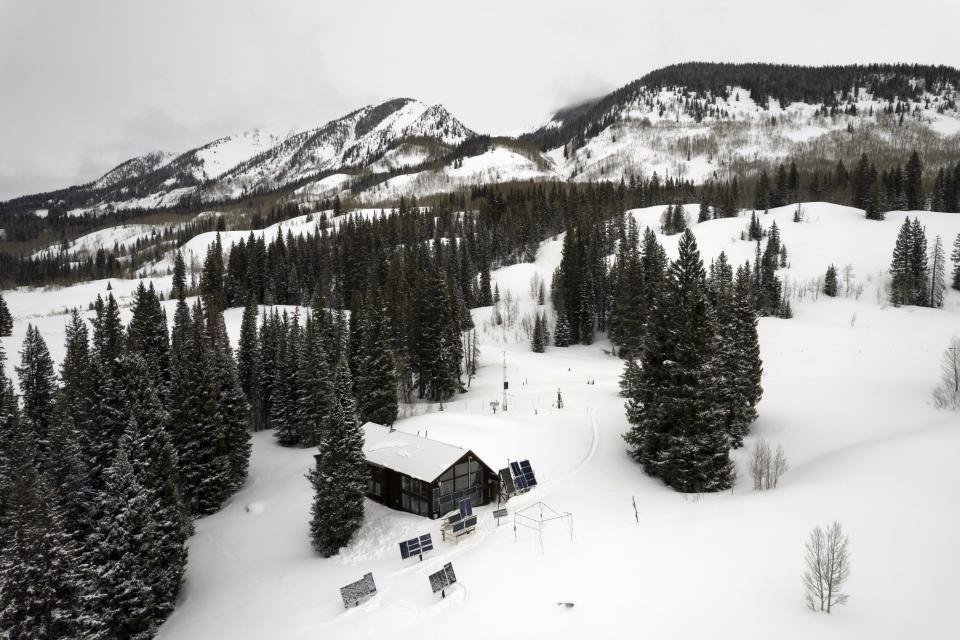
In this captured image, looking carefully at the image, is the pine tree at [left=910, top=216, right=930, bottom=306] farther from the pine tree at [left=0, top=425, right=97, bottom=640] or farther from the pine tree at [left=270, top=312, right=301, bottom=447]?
the pine tree at [left=0, top=425, right=97, bottom=640]

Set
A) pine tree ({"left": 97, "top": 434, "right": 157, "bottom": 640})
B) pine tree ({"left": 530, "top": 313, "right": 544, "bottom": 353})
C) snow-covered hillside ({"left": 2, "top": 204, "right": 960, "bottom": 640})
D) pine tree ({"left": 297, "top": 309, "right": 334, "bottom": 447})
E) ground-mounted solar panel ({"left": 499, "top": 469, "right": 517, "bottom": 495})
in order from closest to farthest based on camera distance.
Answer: snow-covered hillside ({"left": 2, "top": 204, "right": 960, "bottom": 640}), pine tree ({"left": 97, "top": 434, "right": 157, "bottom": 640}), ground-mounted solar panel ({"left": 499, "top": 469, "right": 517, "bottom": 495}), pine tree ({"left": 297, "top": 309, "right": 334, "bottom": 447}), pine tree ({"left": 530, "top": 313, "right": 544, "bottom": 353})

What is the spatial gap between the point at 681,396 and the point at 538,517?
11.7 meters

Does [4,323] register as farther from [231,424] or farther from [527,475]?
[527,475]

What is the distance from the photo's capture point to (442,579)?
19.4 m

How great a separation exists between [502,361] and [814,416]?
129ft

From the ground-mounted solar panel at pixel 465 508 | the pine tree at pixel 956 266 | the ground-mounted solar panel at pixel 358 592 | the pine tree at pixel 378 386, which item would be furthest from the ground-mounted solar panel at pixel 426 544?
the pine tree at pixel 956 266

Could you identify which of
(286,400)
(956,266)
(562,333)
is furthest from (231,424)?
(956,266)

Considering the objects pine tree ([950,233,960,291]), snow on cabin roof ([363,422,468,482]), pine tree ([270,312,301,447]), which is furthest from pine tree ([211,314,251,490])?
pine tree ([950,233,960,291])

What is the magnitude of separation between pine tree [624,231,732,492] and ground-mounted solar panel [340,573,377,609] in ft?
58.2

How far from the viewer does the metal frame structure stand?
24156 millimetres

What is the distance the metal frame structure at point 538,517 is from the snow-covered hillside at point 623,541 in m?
0.53

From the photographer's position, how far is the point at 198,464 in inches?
1459

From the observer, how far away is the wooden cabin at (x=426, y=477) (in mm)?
29484

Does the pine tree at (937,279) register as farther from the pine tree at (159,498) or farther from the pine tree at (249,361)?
the pine tree at (159,498)
